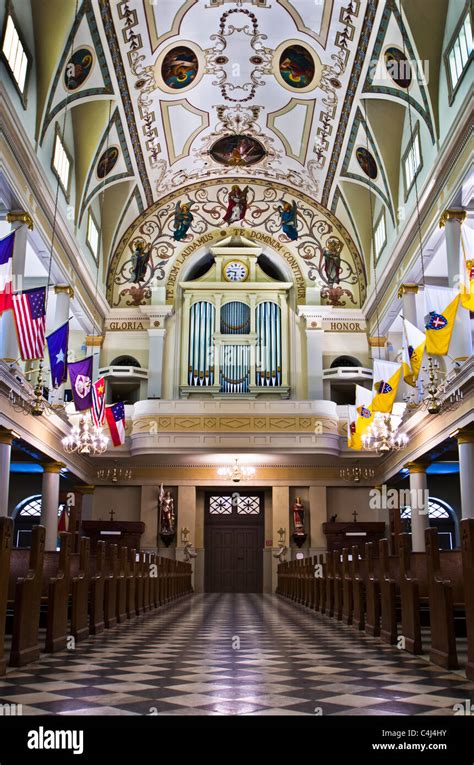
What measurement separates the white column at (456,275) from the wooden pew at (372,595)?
21.4 ft

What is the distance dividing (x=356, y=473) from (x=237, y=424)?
14.5 ft

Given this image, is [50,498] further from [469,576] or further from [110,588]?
[469,576]

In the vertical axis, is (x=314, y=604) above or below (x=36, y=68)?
below

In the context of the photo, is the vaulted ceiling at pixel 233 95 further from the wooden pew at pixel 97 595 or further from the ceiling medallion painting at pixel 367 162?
the wooden pew at pixel 97 595

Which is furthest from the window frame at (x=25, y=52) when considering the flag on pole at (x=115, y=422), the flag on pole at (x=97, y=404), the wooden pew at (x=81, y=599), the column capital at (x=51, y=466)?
the wooden pew at (x=81, y=599)

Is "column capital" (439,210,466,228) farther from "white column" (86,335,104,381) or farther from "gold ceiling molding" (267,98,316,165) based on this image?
"white column" (86,335,104,381)

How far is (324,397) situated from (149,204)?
967 cm

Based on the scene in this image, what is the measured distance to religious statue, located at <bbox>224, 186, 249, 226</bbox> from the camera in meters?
27.3

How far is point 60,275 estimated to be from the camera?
2033 cm

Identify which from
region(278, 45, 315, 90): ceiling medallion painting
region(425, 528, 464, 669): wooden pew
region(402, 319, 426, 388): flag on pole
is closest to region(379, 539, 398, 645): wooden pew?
region(425, 528, 464, 669): wooden pew
